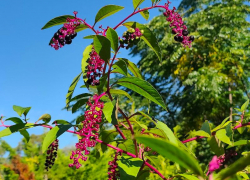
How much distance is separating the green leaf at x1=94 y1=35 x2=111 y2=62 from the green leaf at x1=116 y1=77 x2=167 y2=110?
0.41 feet

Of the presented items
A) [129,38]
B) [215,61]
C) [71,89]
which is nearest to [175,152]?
[129,38]

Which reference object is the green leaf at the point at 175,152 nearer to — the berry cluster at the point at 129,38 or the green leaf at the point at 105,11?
the berry cluster at the point at 129,38

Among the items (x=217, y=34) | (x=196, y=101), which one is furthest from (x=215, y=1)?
(x=196, y=101)

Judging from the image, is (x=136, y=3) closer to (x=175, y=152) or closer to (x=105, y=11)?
(x=105, y=11)

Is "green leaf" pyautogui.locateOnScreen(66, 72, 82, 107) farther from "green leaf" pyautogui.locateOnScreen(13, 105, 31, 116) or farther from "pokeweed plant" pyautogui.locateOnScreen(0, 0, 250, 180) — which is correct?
"green leaf" pyautogui.locateOnScreen(13, 105, 31, 116)

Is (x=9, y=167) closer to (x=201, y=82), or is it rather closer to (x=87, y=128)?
(x=87, y=128)

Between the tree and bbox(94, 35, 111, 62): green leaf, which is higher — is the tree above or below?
above

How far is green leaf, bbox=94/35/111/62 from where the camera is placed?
32.9 inches

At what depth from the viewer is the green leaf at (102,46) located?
836 mm

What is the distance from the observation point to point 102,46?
0.85 meters

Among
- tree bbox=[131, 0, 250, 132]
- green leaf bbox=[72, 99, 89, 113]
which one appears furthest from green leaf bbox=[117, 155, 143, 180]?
tree bbox=[131, 0, 250, 132]

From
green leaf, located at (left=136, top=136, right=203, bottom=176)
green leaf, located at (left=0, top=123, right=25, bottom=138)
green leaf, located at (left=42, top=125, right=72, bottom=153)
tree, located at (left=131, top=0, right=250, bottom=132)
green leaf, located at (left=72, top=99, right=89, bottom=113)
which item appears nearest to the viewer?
green leaf, located at (left=136, top=136, right=203, bottom=176)

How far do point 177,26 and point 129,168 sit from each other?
2.12 ft

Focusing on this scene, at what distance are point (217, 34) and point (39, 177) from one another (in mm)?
9372
